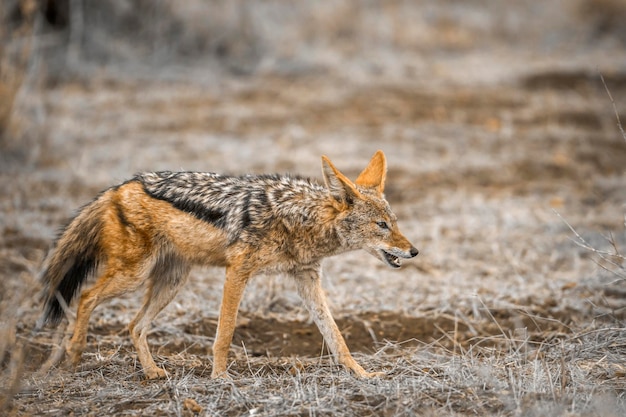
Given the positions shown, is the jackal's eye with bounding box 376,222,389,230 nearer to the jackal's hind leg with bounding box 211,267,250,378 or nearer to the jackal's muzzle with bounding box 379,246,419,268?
the jackal's muzzle with bounding box 379,246,419,268

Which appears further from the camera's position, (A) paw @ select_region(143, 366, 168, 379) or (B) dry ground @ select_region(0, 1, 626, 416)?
(A) paw @ select_region(143, 366, 168, 379)

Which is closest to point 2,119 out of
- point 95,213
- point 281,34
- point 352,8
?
point 95,213

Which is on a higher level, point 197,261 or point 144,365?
point 197,261

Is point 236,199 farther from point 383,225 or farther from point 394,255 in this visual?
point 394,255

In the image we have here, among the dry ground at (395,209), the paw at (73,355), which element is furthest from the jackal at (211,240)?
the dry ground at (395,209)

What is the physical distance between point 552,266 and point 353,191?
327cm

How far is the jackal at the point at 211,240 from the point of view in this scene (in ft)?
18.3

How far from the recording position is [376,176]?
6.20 m

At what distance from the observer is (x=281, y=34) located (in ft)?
58.8

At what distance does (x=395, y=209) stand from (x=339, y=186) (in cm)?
413

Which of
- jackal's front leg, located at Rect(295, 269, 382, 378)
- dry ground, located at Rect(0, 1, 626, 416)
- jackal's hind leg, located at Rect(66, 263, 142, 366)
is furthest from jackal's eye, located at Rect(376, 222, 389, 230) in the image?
jackal's hind leg, located at Rect(66, 263, 142, 366)

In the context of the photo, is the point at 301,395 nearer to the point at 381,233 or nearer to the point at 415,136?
the point at 381,233

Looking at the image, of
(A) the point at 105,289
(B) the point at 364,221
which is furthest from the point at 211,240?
(B) the point at 364,221

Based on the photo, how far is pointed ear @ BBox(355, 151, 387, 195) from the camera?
20.1ft
